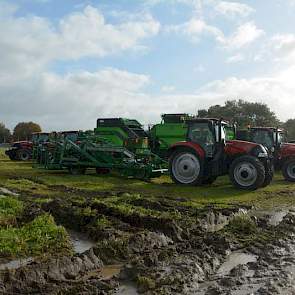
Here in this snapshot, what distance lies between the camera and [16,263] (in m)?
5.88

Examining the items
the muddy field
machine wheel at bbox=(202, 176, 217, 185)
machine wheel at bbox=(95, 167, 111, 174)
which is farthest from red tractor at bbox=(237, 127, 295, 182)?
the muddy field

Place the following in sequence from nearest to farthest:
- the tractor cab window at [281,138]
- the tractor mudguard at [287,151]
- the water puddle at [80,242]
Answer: the water puddle at [80,242] → the tractor mudguard at [287,151] → the tractor cab window at [281,138]

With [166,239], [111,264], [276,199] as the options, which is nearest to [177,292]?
[111,264]

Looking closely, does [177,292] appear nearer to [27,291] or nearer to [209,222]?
[27,291]

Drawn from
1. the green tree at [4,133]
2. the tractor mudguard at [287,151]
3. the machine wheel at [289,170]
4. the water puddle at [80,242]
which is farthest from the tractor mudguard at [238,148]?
the green tree at [4,133]

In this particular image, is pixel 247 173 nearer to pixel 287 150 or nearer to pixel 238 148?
pixel 238 148

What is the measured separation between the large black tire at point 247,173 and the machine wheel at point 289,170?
3.63m

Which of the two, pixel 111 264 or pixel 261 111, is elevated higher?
pixel 261 111

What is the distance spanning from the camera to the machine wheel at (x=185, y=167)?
14.9 meters

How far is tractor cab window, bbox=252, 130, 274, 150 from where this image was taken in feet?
62.3

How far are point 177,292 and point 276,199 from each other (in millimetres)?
8080

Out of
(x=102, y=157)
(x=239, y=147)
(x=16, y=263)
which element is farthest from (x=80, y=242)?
(x=102, y=157)

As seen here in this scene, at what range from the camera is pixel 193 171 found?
15.0 m

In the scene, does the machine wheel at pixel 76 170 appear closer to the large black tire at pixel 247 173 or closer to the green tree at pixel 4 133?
the large black tire at pixel 247 173
